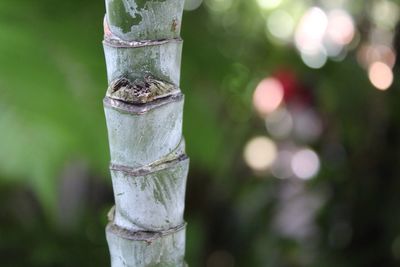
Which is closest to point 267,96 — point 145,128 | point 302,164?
point 302,164

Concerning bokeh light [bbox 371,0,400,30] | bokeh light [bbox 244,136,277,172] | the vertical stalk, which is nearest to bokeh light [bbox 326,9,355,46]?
bokeh light [bbox 371,0,400,30]

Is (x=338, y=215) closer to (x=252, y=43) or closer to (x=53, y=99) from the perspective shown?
(x=252, y=43)

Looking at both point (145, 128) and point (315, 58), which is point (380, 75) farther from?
point (145, 128)

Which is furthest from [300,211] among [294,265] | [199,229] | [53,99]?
[53,99]

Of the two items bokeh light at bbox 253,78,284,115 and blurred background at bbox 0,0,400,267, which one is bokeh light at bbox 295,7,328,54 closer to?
blurred background at bbox 0,0,400,267

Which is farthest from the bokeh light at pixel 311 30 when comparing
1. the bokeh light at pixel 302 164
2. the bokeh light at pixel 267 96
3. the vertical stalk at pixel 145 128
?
the vertical stalk at pixel 145 128

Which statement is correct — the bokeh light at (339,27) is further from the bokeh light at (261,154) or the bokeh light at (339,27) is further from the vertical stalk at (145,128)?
the vertical stalk at (145,128)
